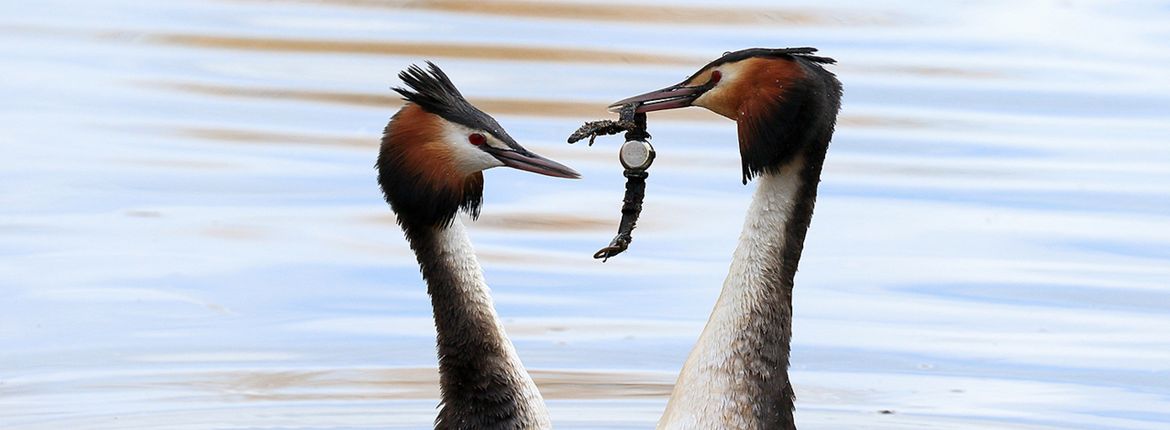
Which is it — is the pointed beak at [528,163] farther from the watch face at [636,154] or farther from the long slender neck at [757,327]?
the long slender neck at [757,327]

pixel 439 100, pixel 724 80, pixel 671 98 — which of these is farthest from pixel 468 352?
pixel 724 80

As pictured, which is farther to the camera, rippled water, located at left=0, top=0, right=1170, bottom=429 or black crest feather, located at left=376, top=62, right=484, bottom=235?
rippled water, located at left=0, top=0, right=1170, bottom=429

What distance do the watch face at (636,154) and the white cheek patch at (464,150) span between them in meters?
0.40

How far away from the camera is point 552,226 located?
1170 cm

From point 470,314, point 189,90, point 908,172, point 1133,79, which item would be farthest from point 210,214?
point 1133,79

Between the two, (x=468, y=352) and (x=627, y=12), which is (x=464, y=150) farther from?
(x=627, y=12)

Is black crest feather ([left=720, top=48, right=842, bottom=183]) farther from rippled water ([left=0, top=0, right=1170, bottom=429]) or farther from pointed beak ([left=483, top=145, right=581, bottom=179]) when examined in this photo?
rippled water ([left=0, top=0, right=1170, bottom=429])

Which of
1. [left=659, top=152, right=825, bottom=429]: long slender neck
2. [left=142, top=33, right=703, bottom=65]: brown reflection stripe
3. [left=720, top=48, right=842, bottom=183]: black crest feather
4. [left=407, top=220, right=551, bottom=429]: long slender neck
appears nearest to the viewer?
[left=720, top=48, right=842, bottom=183]: black crest feather

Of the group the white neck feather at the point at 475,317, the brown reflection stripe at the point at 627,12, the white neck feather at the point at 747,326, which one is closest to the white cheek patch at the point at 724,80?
the white neck feather at the point at 747,326

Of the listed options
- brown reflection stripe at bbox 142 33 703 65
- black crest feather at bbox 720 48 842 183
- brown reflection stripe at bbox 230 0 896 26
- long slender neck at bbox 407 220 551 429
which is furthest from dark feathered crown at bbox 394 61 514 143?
brown reflection stripe at bbox 230 0 896 26

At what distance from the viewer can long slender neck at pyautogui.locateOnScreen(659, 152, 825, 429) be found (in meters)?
6.93

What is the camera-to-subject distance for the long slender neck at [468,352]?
7223 millimetres

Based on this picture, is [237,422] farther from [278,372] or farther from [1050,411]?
[1050,411]

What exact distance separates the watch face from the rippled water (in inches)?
72.9
